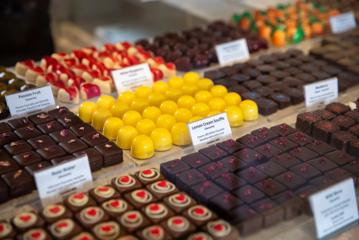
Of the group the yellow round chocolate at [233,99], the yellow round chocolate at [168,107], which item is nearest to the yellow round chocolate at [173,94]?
the yellow round chocolate at [168,107]

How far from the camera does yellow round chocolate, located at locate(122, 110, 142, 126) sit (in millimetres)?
2527

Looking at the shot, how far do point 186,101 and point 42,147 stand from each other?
78 centimetres

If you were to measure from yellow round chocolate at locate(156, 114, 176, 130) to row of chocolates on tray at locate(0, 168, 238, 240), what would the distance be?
521 millimetres

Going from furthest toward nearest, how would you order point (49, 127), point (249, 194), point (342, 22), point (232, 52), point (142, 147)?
point (342, 22), point (232, 52), point (49, 127), point (142, 147), point (249, 194)

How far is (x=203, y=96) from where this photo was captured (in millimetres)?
2762

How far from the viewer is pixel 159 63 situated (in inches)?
125

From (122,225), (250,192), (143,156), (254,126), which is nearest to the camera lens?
(122,225)

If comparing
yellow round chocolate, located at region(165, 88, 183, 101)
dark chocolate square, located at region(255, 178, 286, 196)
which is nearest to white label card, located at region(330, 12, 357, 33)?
yellow round chocolate, located at region(165, 88, 183, 101)

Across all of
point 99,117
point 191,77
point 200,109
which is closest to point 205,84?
point 191,77

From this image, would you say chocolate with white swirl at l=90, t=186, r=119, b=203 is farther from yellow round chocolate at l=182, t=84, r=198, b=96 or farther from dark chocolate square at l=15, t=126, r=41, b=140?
yellow round chocolate at l=182, t=84, r=198, b=96

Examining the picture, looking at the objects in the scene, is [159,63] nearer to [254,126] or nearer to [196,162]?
[254,126]

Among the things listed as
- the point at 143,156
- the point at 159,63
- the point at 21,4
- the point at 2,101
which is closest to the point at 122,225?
the point at 143,156

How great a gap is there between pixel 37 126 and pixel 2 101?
0.35 metres

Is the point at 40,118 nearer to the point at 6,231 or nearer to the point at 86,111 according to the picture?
the point at 86,111
